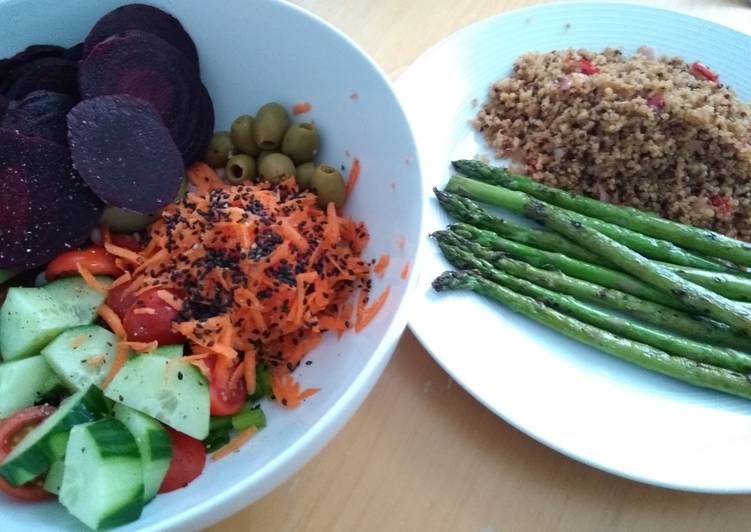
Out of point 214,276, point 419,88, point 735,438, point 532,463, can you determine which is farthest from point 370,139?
point 735,438

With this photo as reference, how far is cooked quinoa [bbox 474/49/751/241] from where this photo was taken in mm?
1649

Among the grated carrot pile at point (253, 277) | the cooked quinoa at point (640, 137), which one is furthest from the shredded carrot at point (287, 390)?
the cooked quinoa at point (640, 137)

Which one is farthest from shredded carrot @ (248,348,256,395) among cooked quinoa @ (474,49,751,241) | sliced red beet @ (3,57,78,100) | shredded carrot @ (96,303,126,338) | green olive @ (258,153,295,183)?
cooked quinoa @ (474,49,751,241)

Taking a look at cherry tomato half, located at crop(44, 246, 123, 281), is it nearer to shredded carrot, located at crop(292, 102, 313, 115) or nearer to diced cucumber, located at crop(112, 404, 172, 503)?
diced cucumber, located at crop(112, 404, 172, 503)

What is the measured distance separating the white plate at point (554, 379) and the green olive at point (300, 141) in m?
0.22

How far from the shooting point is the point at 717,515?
119cm

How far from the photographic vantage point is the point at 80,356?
3.44 feet

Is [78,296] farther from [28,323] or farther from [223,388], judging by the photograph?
[223,388]

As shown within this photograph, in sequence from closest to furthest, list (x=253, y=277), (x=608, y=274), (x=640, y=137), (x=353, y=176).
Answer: (x=253, y=277) < (x=353, y=176) < (x=608, y=274) < (x=640, y=137)

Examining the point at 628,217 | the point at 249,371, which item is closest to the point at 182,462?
the point at 249,371

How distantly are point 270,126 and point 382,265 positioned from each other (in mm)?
420

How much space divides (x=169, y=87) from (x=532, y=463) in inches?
40.9

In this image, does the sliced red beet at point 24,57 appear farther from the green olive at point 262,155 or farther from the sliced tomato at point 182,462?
the sliced tomato at point 182,462

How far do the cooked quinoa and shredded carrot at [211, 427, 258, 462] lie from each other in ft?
3.49
